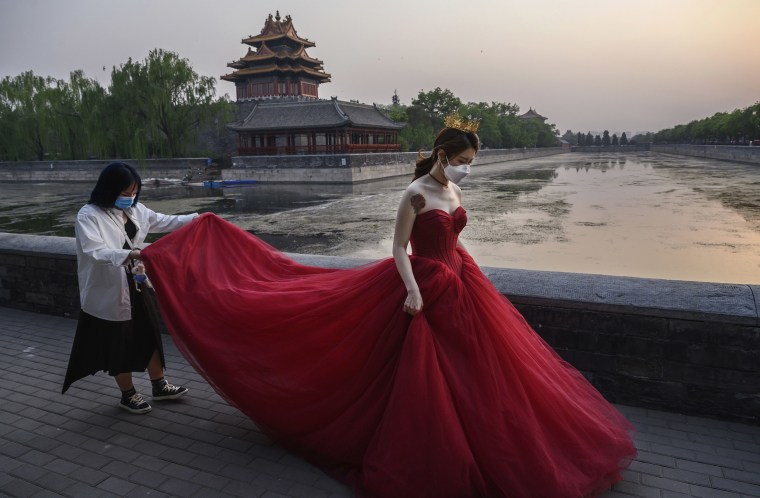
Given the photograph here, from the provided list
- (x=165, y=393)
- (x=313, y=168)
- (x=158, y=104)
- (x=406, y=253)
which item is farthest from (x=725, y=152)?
(x=165, y=393)

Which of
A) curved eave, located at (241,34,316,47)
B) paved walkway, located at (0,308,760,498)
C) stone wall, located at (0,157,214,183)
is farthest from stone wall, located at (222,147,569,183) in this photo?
paved walkway, located at (0,308,760,498)

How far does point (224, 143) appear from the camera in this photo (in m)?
44.7

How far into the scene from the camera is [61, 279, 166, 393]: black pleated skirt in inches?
119

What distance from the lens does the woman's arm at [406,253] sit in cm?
230

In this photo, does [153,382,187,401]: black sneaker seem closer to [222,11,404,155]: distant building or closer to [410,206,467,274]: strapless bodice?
→ [410,206,467,274]: strapless bodice

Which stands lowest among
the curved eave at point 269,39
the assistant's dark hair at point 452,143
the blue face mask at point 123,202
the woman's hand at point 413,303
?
the woman's hand at point 413,303

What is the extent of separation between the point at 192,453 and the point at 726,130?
5947cm

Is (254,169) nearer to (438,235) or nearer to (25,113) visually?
(25,113)

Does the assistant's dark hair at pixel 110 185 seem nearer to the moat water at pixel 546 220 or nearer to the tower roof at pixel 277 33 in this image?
the moat water at pixel 546 220

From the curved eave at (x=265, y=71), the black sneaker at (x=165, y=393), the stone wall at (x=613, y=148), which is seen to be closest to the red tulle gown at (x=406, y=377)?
the black sneaker at (x=165, y=393)

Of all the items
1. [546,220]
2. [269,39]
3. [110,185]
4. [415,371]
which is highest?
[269,39]

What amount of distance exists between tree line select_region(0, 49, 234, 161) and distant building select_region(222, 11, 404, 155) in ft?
11.4

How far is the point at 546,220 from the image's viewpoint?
1441 centimetres

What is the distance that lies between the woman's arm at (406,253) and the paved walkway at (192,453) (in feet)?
3.04
